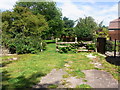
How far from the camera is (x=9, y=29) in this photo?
1044 cm

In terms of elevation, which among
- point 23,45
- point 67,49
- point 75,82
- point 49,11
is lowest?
point 75,82

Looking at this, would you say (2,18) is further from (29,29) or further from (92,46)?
(92,46)

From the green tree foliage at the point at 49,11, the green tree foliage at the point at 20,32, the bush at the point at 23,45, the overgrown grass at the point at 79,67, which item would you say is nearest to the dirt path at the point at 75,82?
the overgrown grass at the point at 79,67

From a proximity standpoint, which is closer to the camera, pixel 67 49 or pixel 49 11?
pixel 67 49

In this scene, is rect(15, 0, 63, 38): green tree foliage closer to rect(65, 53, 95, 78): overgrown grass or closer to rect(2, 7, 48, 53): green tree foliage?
rect(2, 7, 48, 53): green tree foliage

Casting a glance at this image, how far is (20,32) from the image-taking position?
32.6ft

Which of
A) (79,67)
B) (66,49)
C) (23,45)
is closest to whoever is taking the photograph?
(79,67)

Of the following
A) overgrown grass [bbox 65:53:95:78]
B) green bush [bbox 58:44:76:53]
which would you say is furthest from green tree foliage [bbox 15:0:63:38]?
overgrown grass [bbox 65:53:95:78]

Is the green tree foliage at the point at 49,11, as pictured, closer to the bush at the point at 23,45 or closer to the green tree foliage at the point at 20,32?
the green tree foliage at the point at 20,32

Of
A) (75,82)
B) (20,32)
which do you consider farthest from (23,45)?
(75,82)

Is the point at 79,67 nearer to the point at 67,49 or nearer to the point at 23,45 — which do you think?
the point at 67,49

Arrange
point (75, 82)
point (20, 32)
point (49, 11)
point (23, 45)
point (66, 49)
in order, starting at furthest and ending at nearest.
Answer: point (49, 11), point (20, 32), point (66, 49), point (23, 45), point (75, 82)

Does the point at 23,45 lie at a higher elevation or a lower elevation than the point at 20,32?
lower

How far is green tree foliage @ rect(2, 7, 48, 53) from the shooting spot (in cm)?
893
